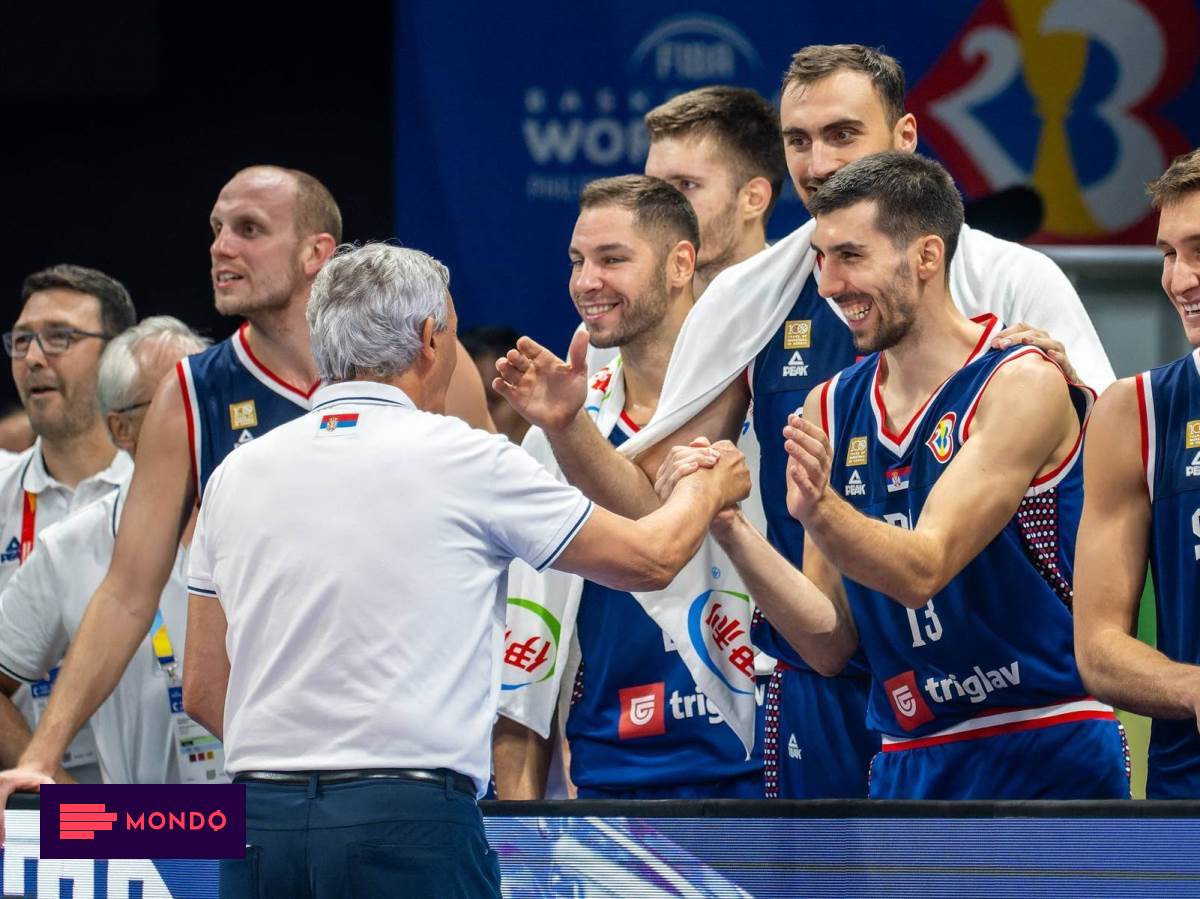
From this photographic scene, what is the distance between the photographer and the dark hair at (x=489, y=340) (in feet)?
22.8

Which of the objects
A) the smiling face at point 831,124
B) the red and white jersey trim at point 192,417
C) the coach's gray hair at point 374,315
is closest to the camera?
the coach's gray hair at point 374,315

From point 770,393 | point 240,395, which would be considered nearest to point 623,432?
point 770,393

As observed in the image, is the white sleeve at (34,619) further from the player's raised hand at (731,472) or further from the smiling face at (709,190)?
the player's raised hand at (731,472)

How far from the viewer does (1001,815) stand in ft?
9.95

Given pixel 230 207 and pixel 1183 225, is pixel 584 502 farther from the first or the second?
pixel 230 207

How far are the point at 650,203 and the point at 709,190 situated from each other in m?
0.47

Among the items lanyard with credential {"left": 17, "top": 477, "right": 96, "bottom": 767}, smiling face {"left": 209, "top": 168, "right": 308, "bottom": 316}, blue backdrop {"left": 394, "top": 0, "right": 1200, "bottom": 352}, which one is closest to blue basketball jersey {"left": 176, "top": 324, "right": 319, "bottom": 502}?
smiling face {"left": 209, "top": 168, "right": 308, "bottom": 316}

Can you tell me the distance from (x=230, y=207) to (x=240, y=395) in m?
0.47

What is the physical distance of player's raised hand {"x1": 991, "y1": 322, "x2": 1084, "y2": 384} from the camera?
364 cm

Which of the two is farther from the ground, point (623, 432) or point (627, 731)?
point (623, 432)

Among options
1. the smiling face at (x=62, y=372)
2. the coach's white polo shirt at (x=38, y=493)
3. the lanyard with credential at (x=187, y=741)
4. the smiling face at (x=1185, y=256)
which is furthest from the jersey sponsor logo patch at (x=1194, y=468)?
the smiling face at (x=62, y=372)

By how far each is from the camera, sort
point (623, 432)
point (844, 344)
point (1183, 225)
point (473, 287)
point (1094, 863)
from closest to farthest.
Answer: point (1094, 863)
point (1183, 225)
point (844, 344)
point (623, 432)
point (473, 287)

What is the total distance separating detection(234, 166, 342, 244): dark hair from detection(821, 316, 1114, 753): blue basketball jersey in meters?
1.72

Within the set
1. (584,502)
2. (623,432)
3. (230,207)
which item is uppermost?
(230,207)
